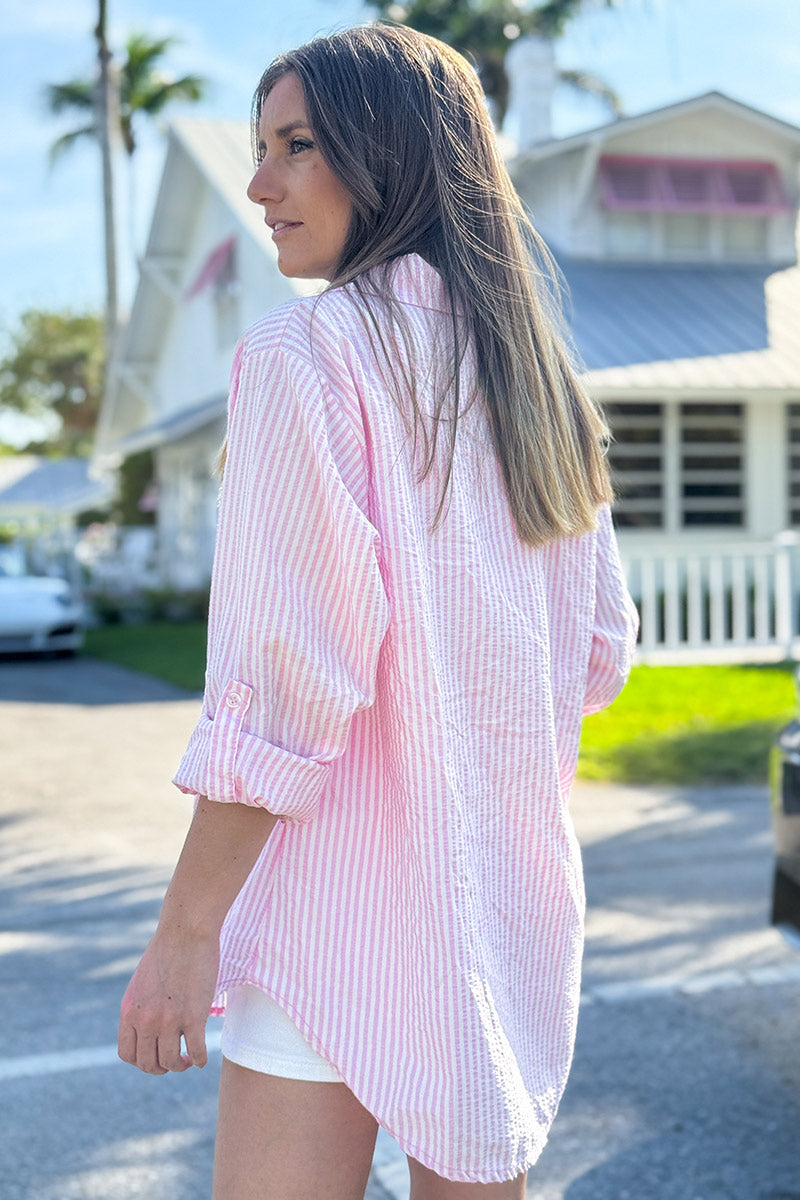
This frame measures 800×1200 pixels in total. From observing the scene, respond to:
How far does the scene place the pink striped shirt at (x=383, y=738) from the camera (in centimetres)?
131

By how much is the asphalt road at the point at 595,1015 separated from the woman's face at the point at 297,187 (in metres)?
2.14

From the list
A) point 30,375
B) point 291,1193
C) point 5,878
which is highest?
point 30,375

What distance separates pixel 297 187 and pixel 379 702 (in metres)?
0.61

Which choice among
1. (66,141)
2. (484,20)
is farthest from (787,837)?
(66,141)

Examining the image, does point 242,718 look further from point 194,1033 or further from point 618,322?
point 618,322

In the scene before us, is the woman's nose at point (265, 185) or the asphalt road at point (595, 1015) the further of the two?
the asphalt road at point (595, 1015)

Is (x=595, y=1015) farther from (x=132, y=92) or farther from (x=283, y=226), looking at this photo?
(x=132, y=92)

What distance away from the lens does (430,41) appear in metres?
1.59

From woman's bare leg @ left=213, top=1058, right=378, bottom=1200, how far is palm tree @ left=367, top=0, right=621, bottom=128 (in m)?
21.5

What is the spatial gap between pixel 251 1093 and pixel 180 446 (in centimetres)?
2131

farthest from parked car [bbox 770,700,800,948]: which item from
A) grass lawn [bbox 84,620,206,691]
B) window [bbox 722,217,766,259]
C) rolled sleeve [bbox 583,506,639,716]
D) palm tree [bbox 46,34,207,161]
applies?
palm tree [bbox 46,34,207,161]

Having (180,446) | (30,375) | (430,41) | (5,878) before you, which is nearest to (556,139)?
(180,446)

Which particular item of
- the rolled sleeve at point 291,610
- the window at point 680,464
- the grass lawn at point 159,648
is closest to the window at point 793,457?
the window at point 680,464

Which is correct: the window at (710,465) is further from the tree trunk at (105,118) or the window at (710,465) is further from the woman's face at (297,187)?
the woman's face at (297,187)
